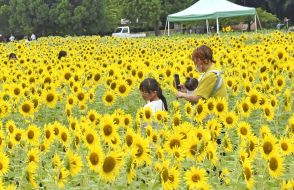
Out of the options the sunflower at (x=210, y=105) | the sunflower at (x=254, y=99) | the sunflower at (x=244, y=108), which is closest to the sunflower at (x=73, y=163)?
the sunflower at (x=210, y=105)

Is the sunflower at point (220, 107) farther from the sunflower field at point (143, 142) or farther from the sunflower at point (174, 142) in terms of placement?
the sunflower at point (174, 142)

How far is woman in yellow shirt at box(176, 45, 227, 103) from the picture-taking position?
5.91 metres

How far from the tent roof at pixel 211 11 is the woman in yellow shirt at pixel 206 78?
21209mm

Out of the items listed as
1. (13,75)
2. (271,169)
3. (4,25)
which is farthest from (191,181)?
(4,25)

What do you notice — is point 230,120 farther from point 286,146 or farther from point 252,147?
point 252,147

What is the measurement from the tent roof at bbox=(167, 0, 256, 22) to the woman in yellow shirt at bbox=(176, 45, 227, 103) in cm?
2121

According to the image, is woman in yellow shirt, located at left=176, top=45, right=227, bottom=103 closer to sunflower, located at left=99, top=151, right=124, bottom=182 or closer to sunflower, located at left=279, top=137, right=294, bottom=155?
sunflower, located at left=279, top=137, right=294, bottom=155

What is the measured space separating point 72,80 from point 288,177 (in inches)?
171

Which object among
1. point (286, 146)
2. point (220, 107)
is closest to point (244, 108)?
point (220, 107)

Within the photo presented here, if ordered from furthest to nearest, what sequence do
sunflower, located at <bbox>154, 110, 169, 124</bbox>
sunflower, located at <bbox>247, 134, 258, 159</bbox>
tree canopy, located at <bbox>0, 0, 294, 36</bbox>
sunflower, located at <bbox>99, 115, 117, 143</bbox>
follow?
1. tree canopy, located at <bbox>0, 0, 294, 36</bbox>
2. sunflower, located at <bbox>154, 110, 169, 124</bbox>
3. sunflower, located at <bbox>99, 115, 117, 143</bbox>
4. sunflower, located at <bbox>247, 134, 258, 159</bbox>

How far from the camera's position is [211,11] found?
2802 centimetres

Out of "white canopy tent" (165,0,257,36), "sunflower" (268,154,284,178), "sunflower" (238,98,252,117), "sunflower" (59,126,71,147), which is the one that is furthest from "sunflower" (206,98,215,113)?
"white canopy tent" (165,0,257,36)

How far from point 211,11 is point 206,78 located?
22.5 m

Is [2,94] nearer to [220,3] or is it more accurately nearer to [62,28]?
[220,3]
